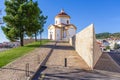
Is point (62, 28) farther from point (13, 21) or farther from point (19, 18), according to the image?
point (13, 21)

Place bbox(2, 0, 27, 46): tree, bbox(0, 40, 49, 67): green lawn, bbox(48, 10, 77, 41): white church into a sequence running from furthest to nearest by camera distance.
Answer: bbox(48, 10, 77, 41): white church → bbox(2, 0, 27, 46): tree → bbox(0, 40, 49, 67): green lawn

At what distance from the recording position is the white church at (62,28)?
251ft

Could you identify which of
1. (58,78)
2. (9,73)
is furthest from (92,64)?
(9,73)

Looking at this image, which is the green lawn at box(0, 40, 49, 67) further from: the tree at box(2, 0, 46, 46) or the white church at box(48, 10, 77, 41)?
the white church at box(48, 10, 77, 41)

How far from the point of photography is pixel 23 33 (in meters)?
42.1

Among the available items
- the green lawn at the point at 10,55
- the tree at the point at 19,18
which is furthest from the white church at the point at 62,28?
the green lawn at the point at 10,55

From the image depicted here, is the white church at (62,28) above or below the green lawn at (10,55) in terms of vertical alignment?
above

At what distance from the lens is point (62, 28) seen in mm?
77125

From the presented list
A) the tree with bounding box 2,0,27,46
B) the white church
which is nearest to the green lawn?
the tree with bounding box 2,0,27,46

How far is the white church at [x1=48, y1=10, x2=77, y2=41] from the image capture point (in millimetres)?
76438

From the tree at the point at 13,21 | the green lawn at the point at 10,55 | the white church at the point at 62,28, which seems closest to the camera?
the green lawn at the point at 10,55

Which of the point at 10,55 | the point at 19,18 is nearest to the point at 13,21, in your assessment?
the point at 19,18

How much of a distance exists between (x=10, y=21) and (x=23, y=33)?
12.0 feet

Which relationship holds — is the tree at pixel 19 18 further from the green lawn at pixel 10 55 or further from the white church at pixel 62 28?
the white church at pixel 62 28
